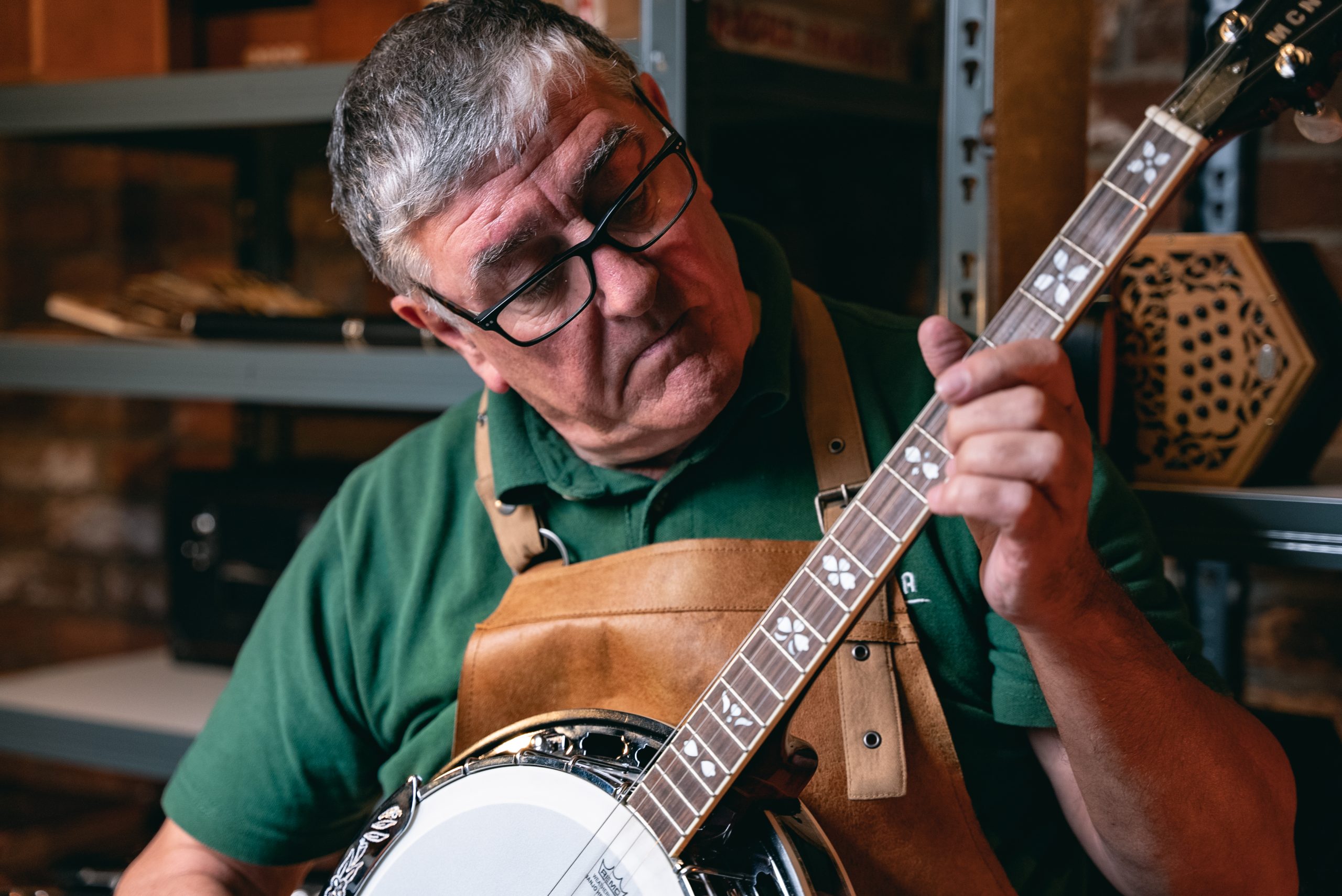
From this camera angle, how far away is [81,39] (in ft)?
5.23

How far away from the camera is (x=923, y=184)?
1550 millimetres

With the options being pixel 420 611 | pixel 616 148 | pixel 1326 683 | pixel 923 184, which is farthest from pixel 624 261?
pixel 1326 683

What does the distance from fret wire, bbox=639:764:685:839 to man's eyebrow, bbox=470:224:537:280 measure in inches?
16.0

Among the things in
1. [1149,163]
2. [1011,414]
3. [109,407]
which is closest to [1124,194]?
[1149,163]

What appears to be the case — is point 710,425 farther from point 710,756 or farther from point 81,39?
point 81,39

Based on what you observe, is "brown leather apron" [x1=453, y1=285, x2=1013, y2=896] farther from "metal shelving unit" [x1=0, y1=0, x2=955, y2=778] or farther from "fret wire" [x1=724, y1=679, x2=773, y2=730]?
"metal shelving unit" [x1=0, y1=0, x2=955, y2=778]

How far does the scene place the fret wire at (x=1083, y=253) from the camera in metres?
0.58

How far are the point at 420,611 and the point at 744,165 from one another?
2.50 ft

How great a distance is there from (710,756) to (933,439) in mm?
235

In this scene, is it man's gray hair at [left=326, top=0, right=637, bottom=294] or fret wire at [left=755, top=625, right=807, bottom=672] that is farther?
man's gray hair at [left=326, top=0, right=637, bottom=294]

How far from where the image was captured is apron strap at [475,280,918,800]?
796mm

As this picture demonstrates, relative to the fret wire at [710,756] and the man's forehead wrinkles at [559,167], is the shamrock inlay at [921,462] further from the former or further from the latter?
the man's forehead wrinkles at [559,167]

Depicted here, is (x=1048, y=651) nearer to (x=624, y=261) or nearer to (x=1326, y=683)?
(x=624, y=261)

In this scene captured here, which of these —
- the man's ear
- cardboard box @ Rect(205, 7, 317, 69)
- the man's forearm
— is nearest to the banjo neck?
the man's forearm
